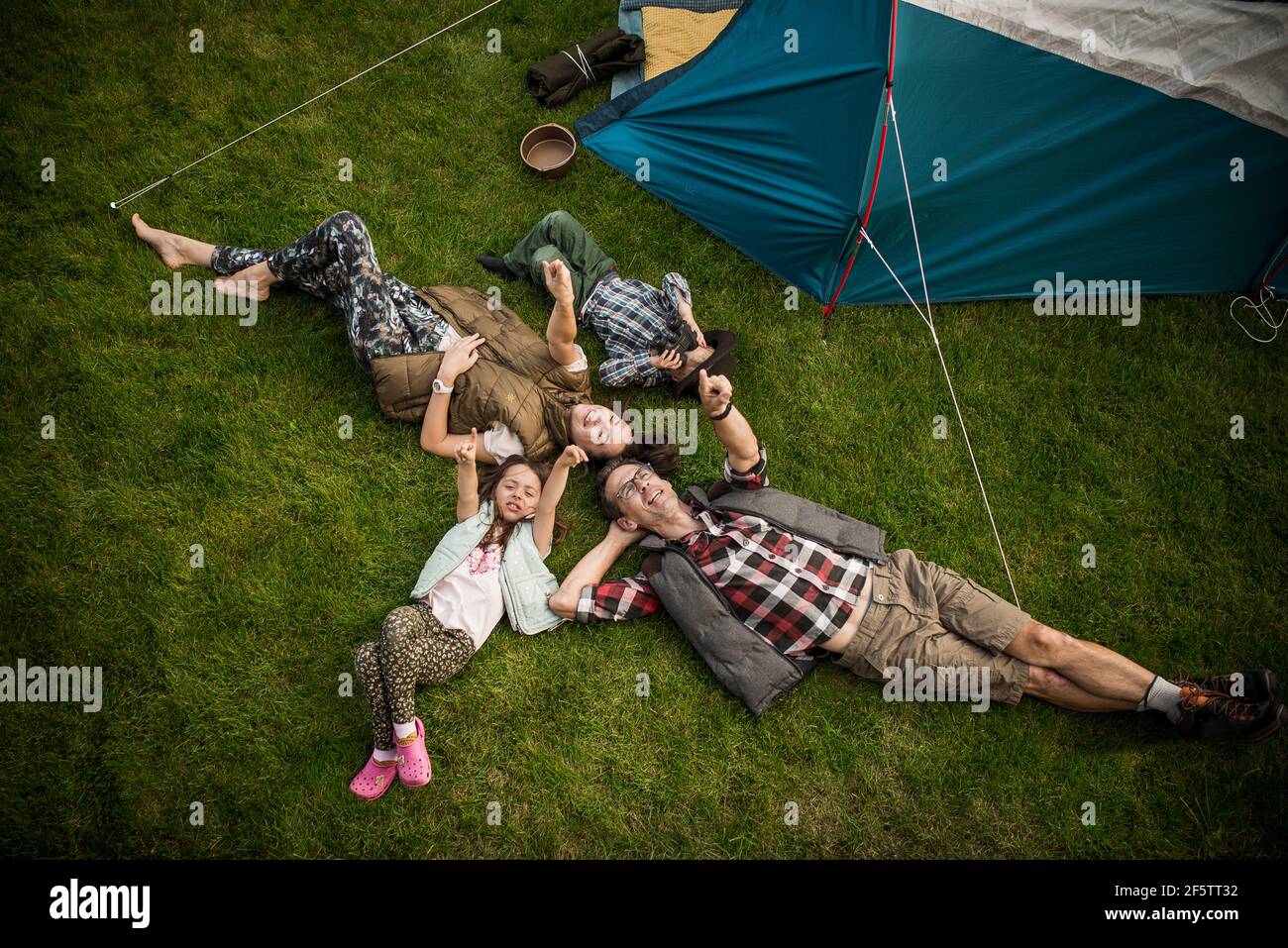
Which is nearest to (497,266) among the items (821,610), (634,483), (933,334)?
(634,483)

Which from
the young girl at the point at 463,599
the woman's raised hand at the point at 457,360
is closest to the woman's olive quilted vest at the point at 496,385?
the woman's raised hand at the point at 457,360

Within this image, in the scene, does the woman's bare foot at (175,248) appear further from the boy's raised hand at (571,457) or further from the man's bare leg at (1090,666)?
the man's bare leg at (1090,666)

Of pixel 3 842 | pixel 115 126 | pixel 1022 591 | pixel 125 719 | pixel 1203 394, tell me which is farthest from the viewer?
pixel 115 126

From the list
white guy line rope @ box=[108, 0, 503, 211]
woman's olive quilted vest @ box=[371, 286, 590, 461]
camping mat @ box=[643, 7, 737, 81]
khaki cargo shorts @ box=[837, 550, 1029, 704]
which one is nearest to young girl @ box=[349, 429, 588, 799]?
woman's olive quilted vest @ box=[371, 286, 590, 461]

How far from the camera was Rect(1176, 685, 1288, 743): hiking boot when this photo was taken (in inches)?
161

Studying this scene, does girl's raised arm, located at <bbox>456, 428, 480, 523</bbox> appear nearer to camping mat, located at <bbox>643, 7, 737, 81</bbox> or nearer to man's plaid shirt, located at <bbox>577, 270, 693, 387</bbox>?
man's plaid shirt, located at <bbox>577, 270, 693, 387</bbox>

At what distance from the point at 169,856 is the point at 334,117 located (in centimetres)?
469

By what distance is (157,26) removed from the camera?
601 cm

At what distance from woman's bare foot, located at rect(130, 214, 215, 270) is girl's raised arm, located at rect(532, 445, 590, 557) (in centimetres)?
274

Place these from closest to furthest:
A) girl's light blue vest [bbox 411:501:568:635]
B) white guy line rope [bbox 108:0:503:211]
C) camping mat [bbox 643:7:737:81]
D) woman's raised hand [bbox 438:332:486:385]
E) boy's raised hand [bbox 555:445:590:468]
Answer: boy's raised hand [bbox 555:445:590:468], girl's light blue vest [bbox 411:501:568:635], woman's raised hand [bbox 438:332:486:385], white guy line rope [bbox 108:0:503:211], camping mat [bbox 643:7:737:81]

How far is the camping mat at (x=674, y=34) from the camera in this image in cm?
596

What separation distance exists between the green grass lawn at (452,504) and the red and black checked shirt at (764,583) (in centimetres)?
22

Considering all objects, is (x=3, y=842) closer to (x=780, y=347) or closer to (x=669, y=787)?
(x=669, y=787)

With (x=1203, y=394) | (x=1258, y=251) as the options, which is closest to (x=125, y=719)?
(x=1203, y=394)
